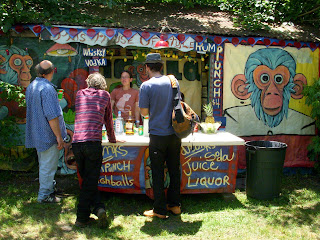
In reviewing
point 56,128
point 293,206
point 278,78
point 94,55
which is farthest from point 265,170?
point 94,55

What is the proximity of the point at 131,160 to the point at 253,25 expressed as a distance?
3.72 metres

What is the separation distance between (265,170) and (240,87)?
2.05m

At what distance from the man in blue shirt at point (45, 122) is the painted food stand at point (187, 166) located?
2.41 feet

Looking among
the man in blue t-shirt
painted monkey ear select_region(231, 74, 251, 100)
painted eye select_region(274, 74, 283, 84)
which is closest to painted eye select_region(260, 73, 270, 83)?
painted eye select_region(274, 74, 283, 84)

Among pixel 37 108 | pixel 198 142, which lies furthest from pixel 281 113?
pixel 37 108

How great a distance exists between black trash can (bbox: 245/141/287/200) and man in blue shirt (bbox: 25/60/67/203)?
2.93m

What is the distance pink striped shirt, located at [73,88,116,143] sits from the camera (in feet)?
13.8

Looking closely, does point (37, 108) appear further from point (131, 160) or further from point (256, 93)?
point (256, 93)

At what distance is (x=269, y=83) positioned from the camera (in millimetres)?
6949

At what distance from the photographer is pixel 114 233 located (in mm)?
4277

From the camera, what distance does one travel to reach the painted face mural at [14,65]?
6.26 meters

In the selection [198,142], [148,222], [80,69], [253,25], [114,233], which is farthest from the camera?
[253,25]

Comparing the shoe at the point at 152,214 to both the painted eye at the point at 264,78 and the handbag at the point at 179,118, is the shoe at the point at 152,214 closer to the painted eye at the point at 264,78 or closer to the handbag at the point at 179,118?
the handbag at the point at 179,118

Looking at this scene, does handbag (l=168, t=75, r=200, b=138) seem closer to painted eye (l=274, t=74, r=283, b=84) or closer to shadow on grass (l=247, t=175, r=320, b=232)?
shadow on grass (l=247, t=175, r=320, b=232)
